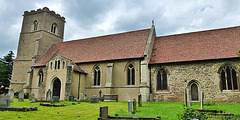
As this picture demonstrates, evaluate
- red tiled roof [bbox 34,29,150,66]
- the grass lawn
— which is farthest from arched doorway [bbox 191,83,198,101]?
red tiled roof [bbox 34,29,150,66]

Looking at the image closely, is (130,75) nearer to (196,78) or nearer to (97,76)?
(97,76)

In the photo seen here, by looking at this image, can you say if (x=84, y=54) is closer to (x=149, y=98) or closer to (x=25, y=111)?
(x=149, y=98)

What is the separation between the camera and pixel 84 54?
2680cm

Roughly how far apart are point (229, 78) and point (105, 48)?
620 inches

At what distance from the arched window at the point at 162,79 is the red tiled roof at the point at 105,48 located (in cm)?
305

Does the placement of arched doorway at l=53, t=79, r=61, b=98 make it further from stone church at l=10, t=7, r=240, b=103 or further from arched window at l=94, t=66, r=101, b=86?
arched window at l=94, t=66, r=101, b=86

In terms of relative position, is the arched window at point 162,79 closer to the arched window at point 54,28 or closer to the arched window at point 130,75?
the arched window at point 130,75

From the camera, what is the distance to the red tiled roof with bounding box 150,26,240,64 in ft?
65.4

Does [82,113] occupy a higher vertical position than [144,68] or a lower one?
lower

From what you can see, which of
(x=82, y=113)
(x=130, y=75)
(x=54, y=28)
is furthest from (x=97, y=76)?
(x=54, y=28)

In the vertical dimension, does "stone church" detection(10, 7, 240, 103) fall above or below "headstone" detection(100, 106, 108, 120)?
above

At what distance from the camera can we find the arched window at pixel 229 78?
1848cm

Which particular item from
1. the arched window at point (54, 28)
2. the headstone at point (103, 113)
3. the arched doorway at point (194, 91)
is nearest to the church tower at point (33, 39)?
the arched window at point (54, 28)

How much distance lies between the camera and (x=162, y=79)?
21.2 metres
